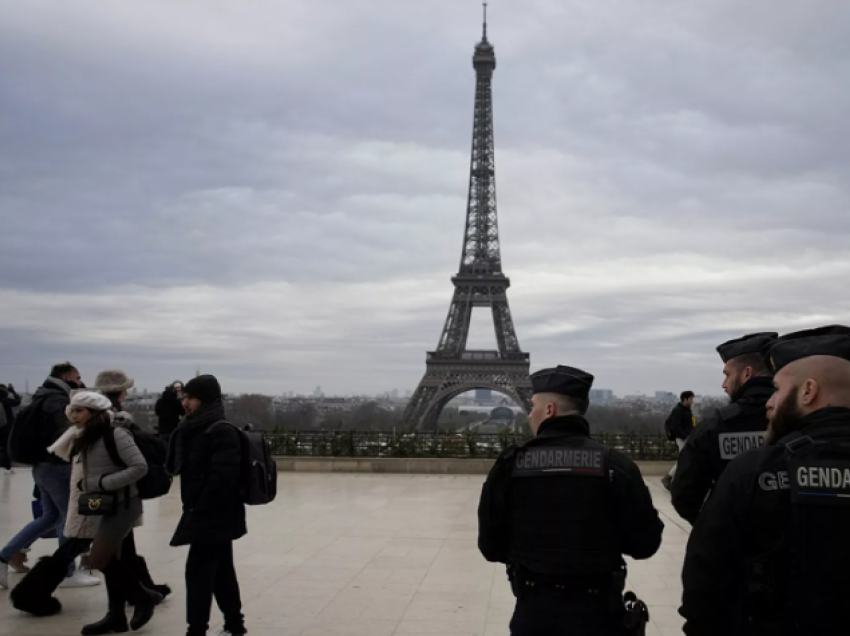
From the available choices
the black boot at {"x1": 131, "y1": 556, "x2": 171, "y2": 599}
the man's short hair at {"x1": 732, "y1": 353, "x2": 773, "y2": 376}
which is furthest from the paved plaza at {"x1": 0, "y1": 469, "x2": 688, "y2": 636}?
the man's short hair at {"x1": 732, "y1": 353, "x2": 773, "y2": 376}

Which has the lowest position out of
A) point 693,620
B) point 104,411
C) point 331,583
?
point 331,583

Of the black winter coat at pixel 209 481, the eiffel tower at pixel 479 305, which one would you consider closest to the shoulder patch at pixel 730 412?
the black winter coat at pixel 209 481

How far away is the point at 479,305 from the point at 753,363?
50.5m

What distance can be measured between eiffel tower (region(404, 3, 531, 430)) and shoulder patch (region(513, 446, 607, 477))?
4497 centimetres

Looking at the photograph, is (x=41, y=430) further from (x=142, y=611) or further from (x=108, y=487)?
(x=142, y=611)

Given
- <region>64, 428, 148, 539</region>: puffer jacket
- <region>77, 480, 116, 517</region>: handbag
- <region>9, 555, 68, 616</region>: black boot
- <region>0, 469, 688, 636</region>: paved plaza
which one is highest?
<region>64, 428, 148, 539</region>: puffer jacket

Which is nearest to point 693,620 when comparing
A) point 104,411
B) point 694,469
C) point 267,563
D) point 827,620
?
point 827,620

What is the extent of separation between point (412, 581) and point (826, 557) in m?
5.29

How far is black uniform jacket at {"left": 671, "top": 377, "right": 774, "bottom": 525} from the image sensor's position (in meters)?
3.82

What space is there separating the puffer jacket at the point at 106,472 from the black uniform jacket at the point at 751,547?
4094 mm

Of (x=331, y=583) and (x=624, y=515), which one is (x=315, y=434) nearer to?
(x=331, y=583)

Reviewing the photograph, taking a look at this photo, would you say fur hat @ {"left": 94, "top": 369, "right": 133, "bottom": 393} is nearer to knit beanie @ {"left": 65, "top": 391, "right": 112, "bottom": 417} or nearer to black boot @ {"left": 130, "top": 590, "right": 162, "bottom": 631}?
knit beanie @ {"left": 65, "top": 391, "right": 112, "bottom": 417}

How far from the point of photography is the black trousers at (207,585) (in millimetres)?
5219

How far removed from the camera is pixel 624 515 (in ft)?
11.9
